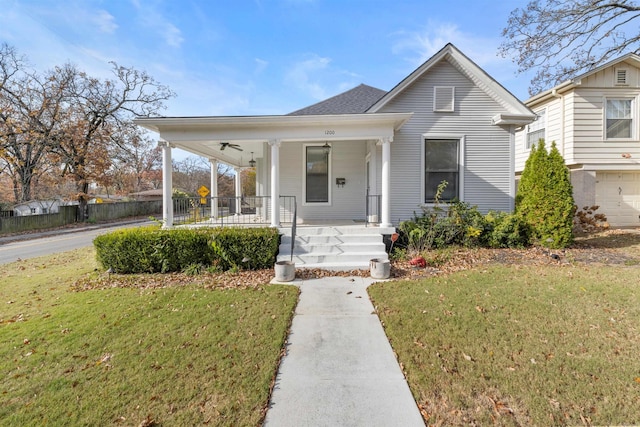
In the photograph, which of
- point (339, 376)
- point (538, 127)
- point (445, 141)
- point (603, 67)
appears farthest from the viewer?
point (538, 127)

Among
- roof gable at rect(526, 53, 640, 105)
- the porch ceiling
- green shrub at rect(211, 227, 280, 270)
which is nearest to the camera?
green shrub at rect(211, 227, 280, 270)

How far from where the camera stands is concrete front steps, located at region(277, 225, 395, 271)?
21.8 feet

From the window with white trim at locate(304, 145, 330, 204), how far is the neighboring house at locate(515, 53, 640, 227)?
29.5 ft

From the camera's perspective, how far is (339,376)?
2889mm

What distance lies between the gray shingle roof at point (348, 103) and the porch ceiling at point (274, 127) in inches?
48.1

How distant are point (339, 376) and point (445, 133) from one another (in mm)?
7810

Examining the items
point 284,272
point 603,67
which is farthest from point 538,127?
point 284,272

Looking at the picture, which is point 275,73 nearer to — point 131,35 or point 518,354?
point 131,35

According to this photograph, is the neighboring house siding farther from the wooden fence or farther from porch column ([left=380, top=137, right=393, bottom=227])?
the wooden fence

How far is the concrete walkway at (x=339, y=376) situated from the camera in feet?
7.74

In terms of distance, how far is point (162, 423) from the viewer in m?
2.25

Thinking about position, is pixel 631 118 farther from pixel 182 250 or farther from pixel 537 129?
pixel 182 250

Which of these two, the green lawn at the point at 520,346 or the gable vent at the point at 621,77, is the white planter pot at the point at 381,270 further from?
the gable vent at the point at 621,77

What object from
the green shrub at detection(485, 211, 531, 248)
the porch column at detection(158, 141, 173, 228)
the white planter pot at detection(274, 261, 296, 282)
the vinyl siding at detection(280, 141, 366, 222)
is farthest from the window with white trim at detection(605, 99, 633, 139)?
the porch column at detection(158, 141, 173, 228)
